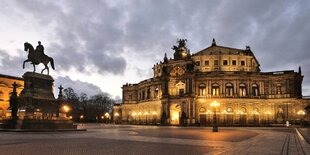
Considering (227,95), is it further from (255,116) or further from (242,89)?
(255,116)

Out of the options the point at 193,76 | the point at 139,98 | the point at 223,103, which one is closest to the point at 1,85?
the point at 139,98

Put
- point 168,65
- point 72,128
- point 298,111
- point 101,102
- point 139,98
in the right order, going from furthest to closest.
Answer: point 101,102
point 139,98
point 168,65
point 298,111
point 72,128

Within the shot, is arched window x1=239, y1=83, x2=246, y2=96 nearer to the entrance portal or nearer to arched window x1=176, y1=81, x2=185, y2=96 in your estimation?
arched window x1=176, y1=81, x2=185, y2=96

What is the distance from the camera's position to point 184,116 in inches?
3071

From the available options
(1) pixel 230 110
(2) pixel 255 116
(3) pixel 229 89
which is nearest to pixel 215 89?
(3) pixel 229 89

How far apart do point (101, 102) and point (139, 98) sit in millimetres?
61819

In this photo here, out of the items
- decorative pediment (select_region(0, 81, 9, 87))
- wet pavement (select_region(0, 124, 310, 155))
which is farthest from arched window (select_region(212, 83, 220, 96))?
decorative pediment (select_region(0, 81, 9, 87))

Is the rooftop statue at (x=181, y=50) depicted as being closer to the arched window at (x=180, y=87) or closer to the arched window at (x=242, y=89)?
the arched window at (x=180, y=87)

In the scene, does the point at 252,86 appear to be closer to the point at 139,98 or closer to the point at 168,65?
the point at 168,65

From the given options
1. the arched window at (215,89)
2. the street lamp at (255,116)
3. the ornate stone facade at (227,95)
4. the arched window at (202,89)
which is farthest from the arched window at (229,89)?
the street lamp at (255,116)

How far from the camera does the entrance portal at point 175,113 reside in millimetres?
84938

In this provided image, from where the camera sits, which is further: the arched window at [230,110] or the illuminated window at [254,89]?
the illuminated window at [254,89]

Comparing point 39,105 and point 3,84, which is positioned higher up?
point 3,84

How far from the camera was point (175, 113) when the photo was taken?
8700cm
